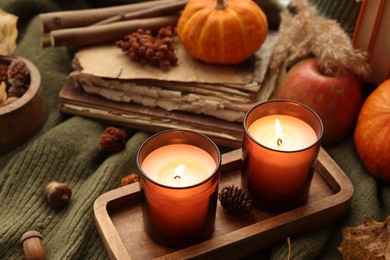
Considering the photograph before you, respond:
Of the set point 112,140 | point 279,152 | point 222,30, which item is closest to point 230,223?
point 279,152

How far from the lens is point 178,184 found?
2.77 feet

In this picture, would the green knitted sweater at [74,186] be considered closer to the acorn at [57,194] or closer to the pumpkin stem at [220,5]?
the acorn at [57,194]

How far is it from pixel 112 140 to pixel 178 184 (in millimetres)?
304

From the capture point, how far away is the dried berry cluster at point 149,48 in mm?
1164

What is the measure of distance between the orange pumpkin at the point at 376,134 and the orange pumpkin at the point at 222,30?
274 millimetres

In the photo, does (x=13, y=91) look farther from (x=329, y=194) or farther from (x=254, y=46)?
(x=329, y=194)

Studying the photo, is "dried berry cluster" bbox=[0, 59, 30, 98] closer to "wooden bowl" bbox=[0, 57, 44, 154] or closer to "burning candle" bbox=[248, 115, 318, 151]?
→ "wooden bowl" bbox=[0, 57, 44, 154]

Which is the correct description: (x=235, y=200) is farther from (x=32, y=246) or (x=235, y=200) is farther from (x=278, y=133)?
(x=32, y=246)

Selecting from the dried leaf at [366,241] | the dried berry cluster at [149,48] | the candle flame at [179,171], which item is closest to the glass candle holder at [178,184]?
the candle flame at [179,171]

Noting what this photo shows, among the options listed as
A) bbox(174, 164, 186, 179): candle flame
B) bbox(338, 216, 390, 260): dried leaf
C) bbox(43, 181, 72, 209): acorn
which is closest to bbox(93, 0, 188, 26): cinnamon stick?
bbox(43, 181, 72, 209): acorn

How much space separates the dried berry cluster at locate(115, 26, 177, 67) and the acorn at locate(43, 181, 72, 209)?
32 centimetres

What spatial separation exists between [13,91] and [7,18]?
173 millimetres

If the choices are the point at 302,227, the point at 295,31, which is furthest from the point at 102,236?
the point at 295,31

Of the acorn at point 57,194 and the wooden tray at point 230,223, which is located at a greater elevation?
the wooden tray at point 230,223
